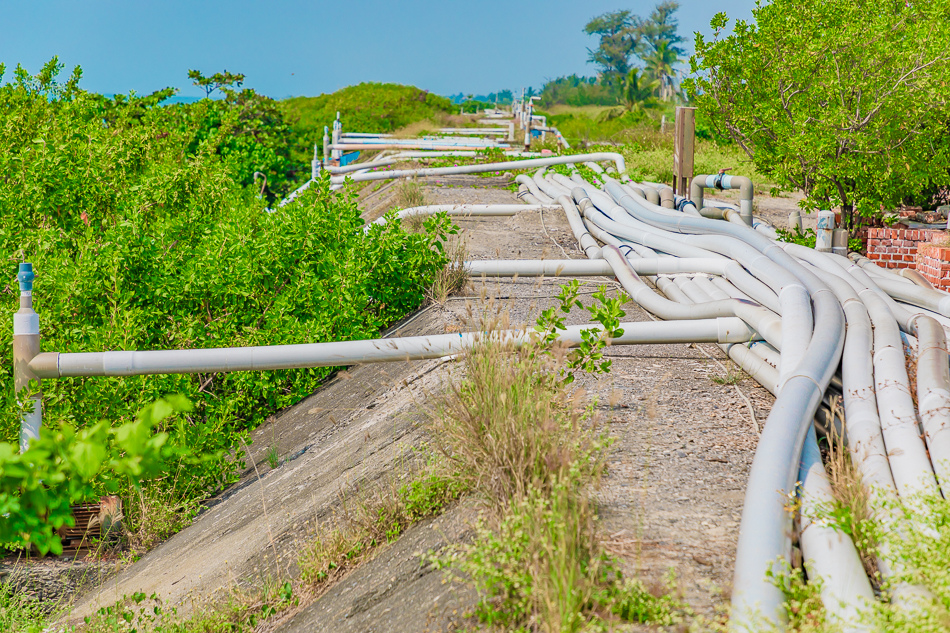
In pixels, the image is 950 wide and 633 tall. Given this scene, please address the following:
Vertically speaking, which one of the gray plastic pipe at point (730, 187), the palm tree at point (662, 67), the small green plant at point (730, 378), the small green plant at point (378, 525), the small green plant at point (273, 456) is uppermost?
the palm tree at point (662, 67)

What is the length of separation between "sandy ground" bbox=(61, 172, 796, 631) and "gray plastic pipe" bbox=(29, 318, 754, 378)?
0.24 metres

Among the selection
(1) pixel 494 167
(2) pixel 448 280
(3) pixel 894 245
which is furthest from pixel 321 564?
(1) pixel 494 167

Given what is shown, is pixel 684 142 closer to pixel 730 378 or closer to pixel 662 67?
pixel 730 378

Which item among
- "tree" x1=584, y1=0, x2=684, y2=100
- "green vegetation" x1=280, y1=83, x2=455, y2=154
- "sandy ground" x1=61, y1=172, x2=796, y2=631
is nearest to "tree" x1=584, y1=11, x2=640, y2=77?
"tree" x1=584, y1=0, x2=684, y2=100

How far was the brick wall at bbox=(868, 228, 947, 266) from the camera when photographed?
7.89 m

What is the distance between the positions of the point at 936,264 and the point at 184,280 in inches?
243

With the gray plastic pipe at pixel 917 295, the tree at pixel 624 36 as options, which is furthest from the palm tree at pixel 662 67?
the gray plastic pipe at pixel 917 295

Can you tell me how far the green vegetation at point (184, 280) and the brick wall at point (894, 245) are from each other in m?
4.34

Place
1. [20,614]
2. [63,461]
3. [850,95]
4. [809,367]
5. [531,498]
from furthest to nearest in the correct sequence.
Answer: [850,95]
[20,614]
[809,367]
[531,498]
[63,461]

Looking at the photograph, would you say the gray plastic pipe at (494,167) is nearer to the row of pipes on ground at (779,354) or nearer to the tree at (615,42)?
the row of pipes on ground at (779,354)

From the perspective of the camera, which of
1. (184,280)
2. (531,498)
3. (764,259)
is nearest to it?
(531,498)

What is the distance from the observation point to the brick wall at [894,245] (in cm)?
789

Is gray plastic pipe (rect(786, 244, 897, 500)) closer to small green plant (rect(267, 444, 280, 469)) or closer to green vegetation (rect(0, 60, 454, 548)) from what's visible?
small green plant (rect(267, 444, 280, 469))

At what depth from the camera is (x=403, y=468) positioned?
12.8ft
